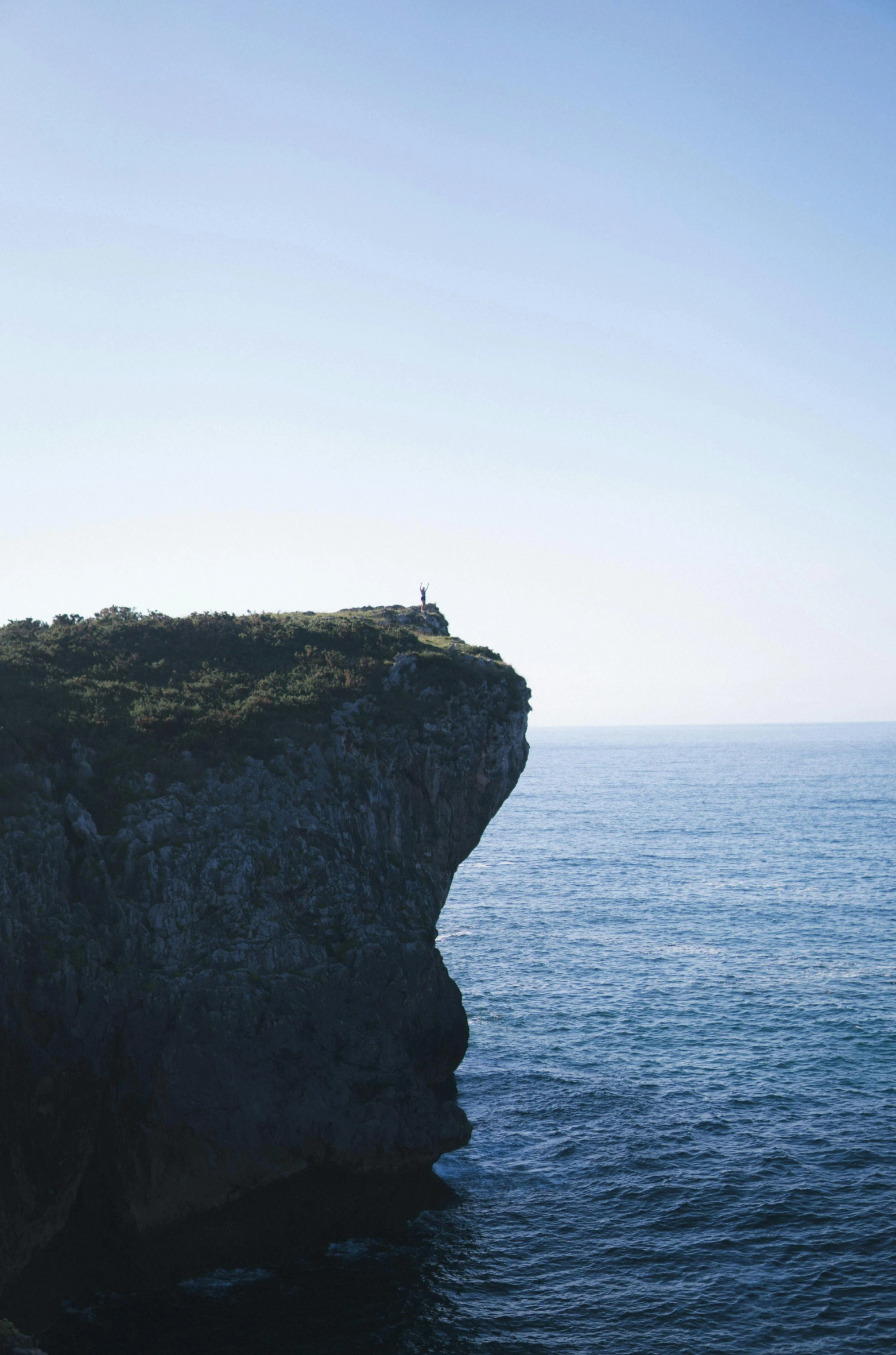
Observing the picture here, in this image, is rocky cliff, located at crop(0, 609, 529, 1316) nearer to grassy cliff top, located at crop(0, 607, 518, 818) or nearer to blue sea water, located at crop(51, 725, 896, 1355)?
grassy cliff top, located at crop(0, 607, 518, 818)

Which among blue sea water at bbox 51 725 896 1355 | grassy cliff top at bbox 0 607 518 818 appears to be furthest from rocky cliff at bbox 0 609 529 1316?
blue sea water at bbox 51 725 896 1355

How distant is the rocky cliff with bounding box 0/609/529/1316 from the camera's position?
2977cm

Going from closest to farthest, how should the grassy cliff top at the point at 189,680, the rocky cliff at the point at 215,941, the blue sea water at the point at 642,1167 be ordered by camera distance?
the blue sea water at the point at 642,1167 → the rocky cliff at the point at 215,941 → the grassy cliff top at the point at 189,680

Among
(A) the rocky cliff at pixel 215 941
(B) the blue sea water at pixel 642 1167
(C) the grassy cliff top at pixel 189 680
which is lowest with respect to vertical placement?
(B) the blue sea water at pixel 642 1167

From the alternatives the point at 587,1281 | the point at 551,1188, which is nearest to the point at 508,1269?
the point at 587,1281

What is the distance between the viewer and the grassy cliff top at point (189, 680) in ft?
121

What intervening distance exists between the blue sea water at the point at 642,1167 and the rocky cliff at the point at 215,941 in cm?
305

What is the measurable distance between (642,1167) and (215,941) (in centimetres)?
1860

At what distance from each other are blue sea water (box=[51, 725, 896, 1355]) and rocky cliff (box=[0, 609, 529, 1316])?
3.05m

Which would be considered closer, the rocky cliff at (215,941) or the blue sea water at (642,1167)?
the blue sea water at (642,1167)

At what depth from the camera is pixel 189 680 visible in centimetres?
4381

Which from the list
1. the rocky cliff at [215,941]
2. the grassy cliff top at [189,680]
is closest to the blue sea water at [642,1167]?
the rocky cliff at [215,941]

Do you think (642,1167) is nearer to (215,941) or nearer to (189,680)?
(215,941)

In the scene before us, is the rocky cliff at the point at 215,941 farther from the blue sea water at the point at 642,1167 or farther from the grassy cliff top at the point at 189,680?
the blue sea water at the point at 642,1167
